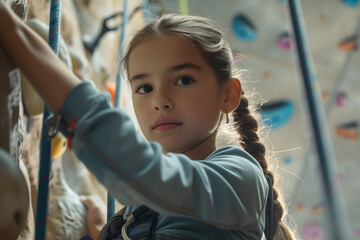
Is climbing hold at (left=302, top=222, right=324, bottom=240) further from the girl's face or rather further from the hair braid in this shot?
the girl's face

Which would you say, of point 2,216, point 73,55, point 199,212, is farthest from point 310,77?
point 73,55

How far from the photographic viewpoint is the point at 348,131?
381cm

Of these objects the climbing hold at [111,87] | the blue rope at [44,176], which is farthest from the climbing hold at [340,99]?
the blue rope at [44,176]

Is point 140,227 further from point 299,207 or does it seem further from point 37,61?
point 299,207

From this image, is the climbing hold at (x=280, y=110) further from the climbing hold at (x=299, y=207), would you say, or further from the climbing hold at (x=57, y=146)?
the climbing hold at (x=57, y=146)

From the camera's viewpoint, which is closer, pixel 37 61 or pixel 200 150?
pixel 37 61

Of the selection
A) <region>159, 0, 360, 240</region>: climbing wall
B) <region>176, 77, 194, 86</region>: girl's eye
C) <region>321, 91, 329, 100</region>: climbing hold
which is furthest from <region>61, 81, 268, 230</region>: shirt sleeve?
<region>321, 91, 329, 100</region>: climbing hold

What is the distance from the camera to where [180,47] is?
716 mm

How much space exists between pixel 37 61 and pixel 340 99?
3.66 m

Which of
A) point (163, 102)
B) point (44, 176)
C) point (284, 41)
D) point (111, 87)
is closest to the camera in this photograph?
point (44, 176)

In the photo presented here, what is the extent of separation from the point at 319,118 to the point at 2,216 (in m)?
0.44

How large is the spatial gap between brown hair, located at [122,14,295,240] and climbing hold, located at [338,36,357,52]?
3.06m

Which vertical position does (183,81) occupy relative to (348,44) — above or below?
above

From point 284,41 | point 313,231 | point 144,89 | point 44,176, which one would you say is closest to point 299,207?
point 313,231
